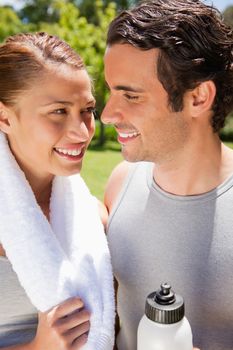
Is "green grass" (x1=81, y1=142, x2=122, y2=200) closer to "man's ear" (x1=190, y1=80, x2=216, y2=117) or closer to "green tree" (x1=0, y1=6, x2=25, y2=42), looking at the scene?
"man's ear" (x1=190, y1=80, x2=216, y2=117)

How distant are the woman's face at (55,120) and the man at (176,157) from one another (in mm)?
164

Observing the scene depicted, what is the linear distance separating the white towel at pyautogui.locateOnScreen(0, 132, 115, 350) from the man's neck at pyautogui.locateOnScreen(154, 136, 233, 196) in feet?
1.18

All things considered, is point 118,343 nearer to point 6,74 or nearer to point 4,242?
point 4,242

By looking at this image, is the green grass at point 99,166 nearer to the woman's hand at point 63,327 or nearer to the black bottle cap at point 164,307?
the woman's hand at point 63,327

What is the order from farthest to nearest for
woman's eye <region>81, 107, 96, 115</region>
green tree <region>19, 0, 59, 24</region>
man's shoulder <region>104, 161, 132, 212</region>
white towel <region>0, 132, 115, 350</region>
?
green tree <region>19, 0, 59, 24</region>, man's shoulder <region>104, 161, 132, 212</region>, woman's eye <region>81, 107, 96, 115</region>, white towel <region>0, 132, 115, 350</region>

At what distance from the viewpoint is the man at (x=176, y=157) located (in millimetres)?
1622

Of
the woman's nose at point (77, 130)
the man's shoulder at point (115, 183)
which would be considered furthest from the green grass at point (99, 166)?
the woman's nose at point (77, 130)

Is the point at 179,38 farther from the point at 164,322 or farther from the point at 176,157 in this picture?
the point at 164,322

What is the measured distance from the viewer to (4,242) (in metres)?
1.56

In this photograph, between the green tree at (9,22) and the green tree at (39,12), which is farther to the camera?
the green tree at (39,12)

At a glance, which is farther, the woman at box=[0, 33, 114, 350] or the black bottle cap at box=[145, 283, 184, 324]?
the woman at box=[0, 33, 114, 350]

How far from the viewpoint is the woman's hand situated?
1377 mm

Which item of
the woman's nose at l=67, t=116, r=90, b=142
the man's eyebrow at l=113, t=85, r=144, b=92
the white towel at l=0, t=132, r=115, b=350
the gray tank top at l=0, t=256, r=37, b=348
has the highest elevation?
the man's eyebrow at l=113, t=85, r=144, b=92

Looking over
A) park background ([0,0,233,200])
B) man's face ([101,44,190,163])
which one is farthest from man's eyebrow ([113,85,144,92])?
park background ([0,0,233,200])
